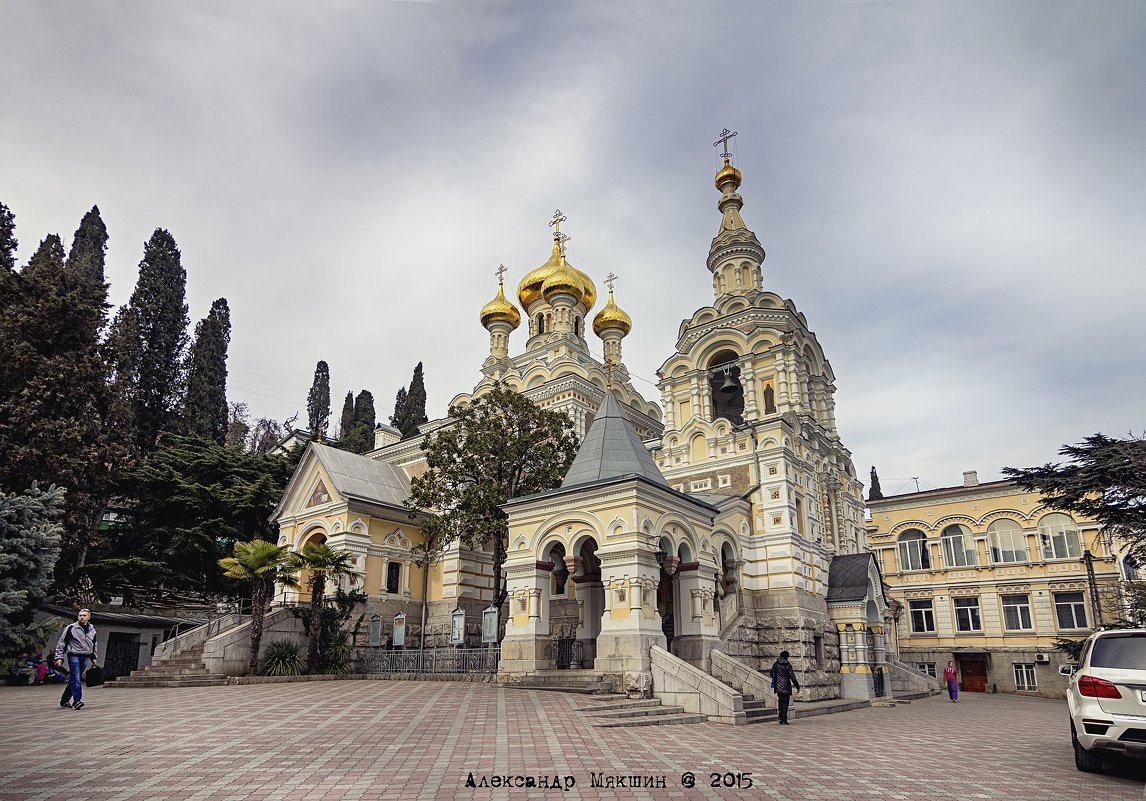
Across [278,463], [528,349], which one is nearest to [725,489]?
[528,349]

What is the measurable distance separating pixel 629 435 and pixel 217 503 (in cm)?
1872

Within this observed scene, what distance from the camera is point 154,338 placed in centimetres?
3788

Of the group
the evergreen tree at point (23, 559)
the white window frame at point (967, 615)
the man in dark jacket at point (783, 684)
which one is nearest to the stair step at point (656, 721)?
the man in dark jacket at point (783, 684)

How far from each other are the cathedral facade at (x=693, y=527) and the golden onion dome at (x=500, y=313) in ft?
27.1

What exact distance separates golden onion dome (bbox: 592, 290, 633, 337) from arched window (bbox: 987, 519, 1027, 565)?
765 inches

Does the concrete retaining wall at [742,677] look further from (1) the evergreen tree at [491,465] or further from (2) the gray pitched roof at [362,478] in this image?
(2) the gray pitched roof at [362,478]

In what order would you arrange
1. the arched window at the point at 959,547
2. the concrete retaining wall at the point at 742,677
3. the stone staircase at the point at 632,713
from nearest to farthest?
1. the stone staircase at the point at 632,713
2. the concrete retaining wall at the point at 742,677
3. the arched window at the point at 959,547

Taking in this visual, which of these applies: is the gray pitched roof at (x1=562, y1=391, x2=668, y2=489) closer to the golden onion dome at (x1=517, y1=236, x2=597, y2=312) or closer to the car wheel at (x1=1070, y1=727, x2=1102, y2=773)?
the car wheel at (x1=1070, y1=727, x2=1102, y2=773)

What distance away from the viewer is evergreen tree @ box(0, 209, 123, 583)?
22.2m

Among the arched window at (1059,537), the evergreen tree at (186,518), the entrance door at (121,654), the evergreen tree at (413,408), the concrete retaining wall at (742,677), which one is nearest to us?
the concrete retaining wall at (742,677)

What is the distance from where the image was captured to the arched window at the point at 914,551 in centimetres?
3503

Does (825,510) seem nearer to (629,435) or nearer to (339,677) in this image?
(629,435)

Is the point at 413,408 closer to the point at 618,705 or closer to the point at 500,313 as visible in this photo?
the point at 500,313

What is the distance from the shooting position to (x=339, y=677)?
18844 mm
